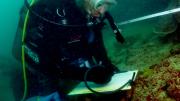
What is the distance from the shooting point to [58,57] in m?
2.70

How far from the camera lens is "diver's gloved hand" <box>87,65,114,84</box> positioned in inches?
104

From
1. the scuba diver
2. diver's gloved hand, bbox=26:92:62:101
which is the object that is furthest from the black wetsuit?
diver's gloved hand, bbox=26:92:62:101

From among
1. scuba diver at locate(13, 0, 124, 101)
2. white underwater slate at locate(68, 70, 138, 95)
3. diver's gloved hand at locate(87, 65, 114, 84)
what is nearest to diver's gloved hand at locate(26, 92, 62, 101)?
scuba diver at locate(13, 0, 124, 101)

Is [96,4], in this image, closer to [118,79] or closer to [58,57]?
[58,57]

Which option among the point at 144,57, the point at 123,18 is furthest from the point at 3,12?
the point at 144,57

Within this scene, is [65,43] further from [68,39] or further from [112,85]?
[112,85]

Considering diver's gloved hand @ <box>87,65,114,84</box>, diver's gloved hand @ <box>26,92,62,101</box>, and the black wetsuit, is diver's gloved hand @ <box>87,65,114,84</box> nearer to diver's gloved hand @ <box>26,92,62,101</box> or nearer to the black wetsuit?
the black wetsuit

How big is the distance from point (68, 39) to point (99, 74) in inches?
20.9

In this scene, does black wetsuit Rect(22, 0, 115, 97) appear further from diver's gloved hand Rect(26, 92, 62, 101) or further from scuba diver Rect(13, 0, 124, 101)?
diver's gloved hand Rect(26, 92, 62, 101)

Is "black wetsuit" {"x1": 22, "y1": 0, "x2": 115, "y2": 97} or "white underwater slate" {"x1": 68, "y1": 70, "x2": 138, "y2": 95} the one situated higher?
"black wetsuit" {"x1": 22, "y1": 0, "x2": 115, "y2": 97}

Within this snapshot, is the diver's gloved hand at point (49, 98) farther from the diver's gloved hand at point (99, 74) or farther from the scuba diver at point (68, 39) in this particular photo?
the diver's gloved hand at point (99, 74)

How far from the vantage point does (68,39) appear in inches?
103

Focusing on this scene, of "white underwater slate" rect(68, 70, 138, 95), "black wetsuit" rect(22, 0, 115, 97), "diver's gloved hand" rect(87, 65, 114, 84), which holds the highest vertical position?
"black wetsuit" rect(22, 0, 115, 97)

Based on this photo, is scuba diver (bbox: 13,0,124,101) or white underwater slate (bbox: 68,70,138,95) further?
white underwater slate (bbox: 68,70,138,95)
